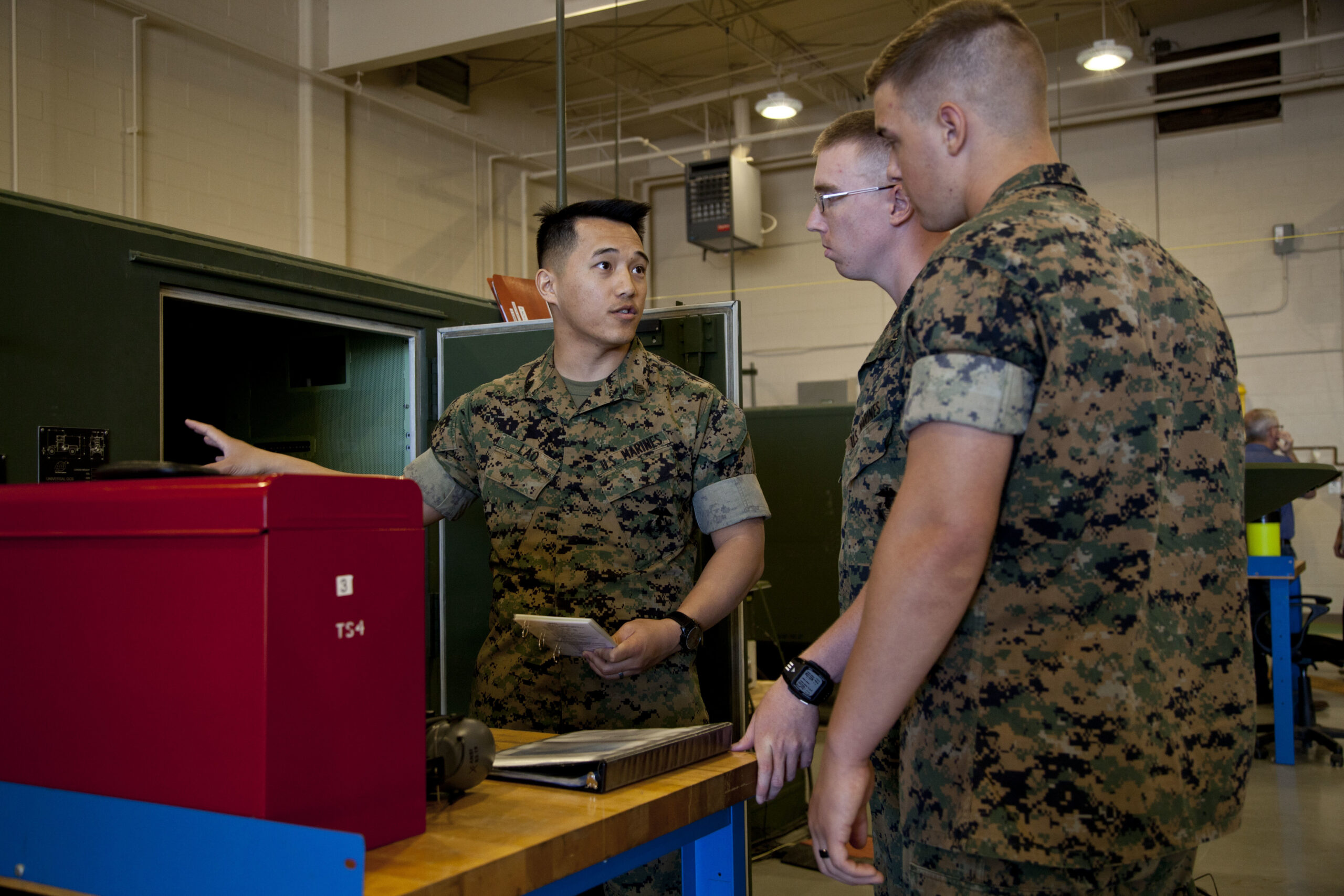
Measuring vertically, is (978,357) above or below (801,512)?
above

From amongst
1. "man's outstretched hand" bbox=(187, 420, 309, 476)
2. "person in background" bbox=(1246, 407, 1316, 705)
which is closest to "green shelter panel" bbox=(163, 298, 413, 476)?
"man's outstretched hand" bbox=(187, 420, 309, 476)

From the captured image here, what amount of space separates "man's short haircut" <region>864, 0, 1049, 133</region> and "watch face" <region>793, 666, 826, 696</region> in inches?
25.1

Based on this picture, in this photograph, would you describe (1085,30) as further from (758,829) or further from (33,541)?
(33,541)

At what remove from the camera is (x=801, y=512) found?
4957mm

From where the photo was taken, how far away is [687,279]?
424 inches

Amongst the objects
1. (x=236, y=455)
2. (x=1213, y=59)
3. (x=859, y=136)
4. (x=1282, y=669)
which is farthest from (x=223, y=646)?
(x=1213, y=59)

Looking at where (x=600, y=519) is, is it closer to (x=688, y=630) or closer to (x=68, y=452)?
(x=688, y=630)

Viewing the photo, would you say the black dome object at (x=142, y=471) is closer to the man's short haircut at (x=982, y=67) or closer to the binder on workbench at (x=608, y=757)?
the binder on workbench at (x=608, y=757)

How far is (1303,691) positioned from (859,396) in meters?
4.69

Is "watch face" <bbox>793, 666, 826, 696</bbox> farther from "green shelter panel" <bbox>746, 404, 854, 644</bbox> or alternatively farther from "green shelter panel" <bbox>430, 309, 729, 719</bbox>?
"green shelter panel" <bbox>746, 404, 854, 644</bbox>

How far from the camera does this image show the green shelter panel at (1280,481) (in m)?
4.04

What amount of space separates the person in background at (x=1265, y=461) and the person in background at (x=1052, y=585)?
15.7ft

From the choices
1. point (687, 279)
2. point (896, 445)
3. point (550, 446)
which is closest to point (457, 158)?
point (687, 279)

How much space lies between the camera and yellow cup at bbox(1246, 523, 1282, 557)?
4707 mm
